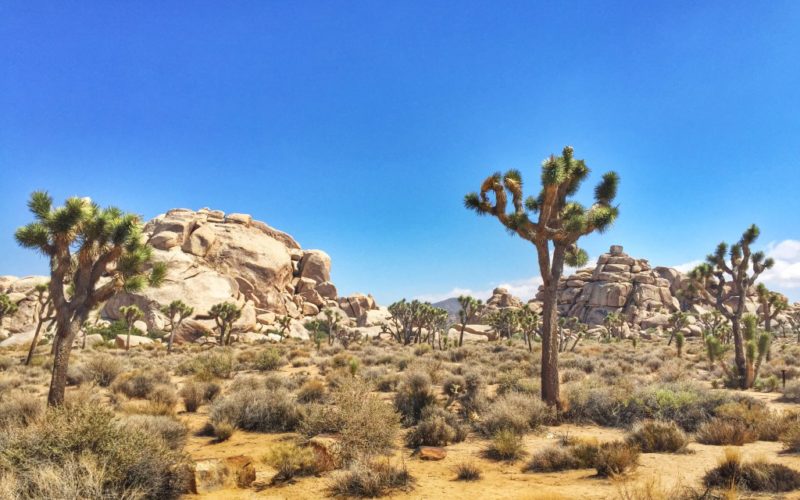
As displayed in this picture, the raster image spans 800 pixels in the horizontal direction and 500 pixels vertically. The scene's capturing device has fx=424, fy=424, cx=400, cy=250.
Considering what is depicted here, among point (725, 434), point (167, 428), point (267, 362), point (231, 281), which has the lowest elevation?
point (167, 428)

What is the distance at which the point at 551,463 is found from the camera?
303 inches

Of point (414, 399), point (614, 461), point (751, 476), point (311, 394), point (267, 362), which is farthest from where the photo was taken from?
point (267, 362)

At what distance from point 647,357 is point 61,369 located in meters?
29.1

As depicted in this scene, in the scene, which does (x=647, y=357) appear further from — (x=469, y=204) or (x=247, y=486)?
(x=247, y=486)

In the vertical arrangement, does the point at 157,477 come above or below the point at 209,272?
below

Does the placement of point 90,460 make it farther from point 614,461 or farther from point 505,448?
point 614,461

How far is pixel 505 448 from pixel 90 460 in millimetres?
6858

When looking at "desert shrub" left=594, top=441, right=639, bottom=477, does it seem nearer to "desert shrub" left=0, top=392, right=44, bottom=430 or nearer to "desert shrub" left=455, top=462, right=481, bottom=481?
"desert shrub" left=455, top=462, right=481, bottom=481

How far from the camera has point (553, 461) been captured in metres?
7.71

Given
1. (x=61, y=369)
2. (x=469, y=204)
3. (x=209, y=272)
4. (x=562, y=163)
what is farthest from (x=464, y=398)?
(x=209, y=272)

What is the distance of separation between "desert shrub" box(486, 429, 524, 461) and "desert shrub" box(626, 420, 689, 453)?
2.24 m

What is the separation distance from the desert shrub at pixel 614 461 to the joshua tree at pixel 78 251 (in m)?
12.8

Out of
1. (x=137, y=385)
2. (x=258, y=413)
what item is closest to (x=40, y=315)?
(x=137, y=385)

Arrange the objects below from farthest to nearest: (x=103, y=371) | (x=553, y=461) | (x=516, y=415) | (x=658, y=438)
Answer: (x=103, y=371) < (x=516, y=415) < (x=658, y=438) < (x=553, y=461)
